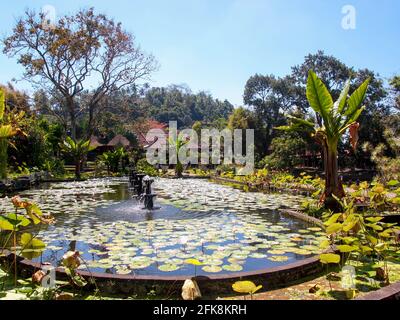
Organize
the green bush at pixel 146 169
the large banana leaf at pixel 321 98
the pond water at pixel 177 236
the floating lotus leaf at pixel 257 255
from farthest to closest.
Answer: the green bush at pixel 146 169
the large banana leaf at pixel 321 98
the floating lotus leaf at pixel 257 255
the pond water at pixel 177 236

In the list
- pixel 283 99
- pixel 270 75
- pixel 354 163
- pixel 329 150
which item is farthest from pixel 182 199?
pixel 270 75

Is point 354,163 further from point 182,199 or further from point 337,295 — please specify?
point 337,295

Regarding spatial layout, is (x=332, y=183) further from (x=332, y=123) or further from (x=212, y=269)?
(x=212, y=269)

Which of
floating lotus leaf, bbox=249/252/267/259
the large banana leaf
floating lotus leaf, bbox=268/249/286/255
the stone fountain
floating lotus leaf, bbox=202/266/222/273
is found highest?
the large banana leaf

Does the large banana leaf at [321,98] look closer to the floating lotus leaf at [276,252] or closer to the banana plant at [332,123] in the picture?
the banana plant at [332,123]

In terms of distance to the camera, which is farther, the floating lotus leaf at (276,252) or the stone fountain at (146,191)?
the stone fountain at (146,191)

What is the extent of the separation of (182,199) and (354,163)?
58.0ft

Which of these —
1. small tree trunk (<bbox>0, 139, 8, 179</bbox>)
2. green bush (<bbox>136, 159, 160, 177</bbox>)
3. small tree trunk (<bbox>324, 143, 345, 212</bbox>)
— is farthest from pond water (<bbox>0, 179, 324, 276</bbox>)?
green bush (<bbox>136, 159, 160, 177</bbox>)

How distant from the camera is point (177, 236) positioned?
527 cm

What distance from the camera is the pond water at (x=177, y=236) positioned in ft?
13.1

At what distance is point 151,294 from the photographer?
320 centimetres

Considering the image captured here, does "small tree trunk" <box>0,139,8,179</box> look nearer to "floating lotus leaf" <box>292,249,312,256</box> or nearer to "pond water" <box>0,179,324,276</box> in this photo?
"pond water" <box>0,179,324,276</box>

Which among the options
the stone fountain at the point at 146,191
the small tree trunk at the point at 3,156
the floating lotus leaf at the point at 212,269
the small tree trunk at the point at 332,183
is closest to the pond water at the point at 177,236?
the floating lotus leaf at the point at 212,269

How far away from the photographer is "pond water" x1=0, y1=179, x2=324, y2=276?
400cm
